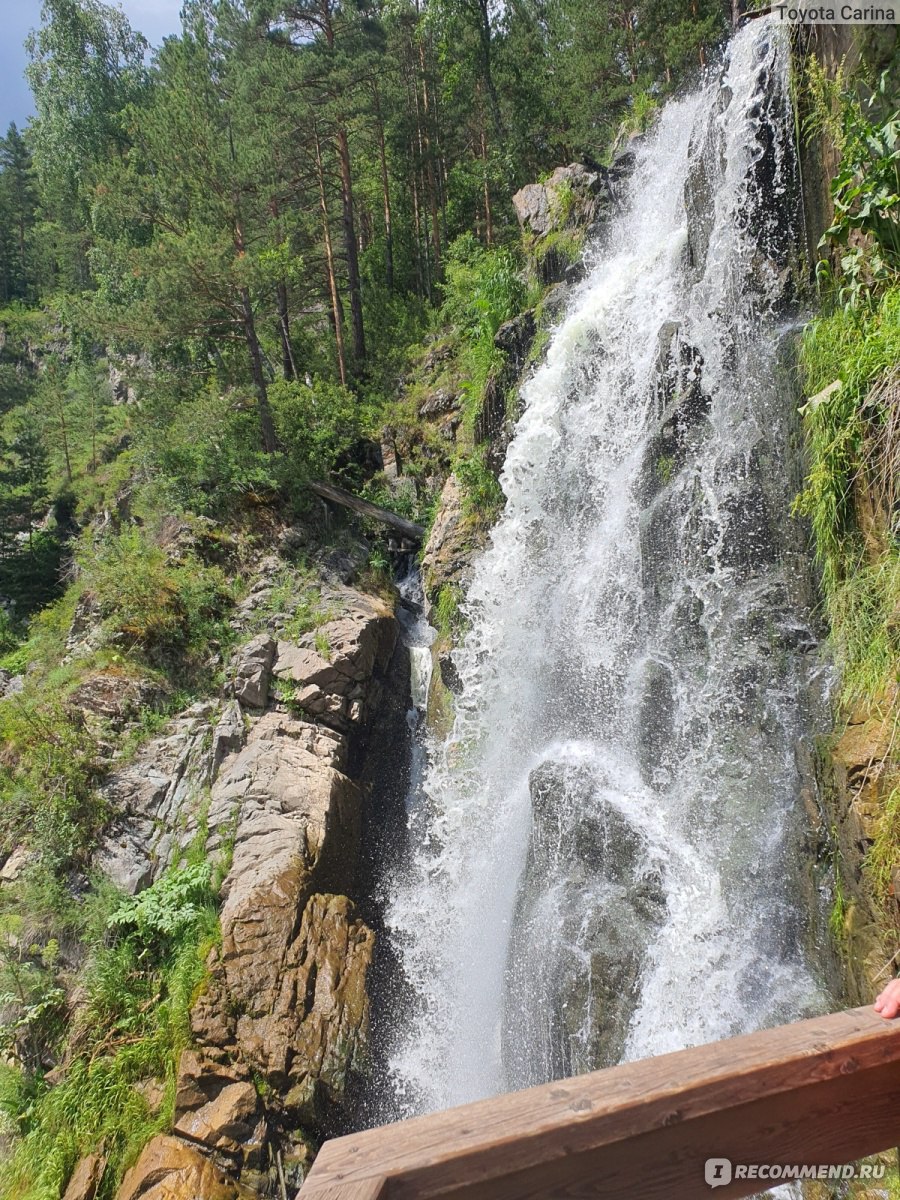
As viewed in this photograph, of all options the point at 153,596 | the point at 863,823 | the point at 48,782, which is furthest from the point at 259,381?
the point at 863,823

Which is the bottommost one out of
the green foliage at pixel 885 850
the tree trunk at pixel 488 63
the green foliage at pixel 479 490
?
the green foliage at pixel 885 850

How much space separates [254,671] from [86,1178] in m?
5.56

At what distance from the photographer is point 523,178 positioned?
19172mm

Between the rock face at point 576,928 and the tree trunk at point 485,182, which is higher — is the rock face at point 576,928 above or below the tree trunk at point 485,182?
below

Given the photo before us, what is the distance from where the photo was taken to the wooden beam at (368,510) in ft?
42.7

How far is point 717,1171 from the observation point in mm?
1222

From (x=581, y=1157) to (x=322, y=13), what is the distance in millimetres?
20438

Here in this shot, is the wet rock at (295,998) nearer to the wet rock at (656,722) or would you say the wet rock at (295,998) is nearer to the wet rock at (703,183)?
the wet rock at (656,722)

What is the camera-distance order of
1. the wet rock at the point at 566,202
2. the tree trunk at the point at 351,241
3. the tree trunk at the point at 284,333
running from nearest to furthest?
1. the wet rock at the point at 566,202
2. the tree trunk at the point at 284,333
3. the tree trunk at the point at 351,241

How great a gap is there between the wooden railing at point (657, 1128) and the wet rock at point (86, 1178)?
7.24 meters

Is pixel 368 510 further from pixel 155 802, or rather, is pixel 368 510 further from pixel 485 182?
pixel 485 182

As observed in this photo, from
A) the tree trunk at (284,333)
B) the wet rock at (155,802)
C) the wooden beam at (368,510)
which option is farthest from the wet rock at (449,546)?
the tree trunk at (284,333)

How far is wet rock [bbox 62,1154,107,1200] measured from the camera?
19.9ft

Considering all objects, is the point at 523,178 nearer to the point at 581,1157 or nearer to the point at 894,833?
the point at 894,833
